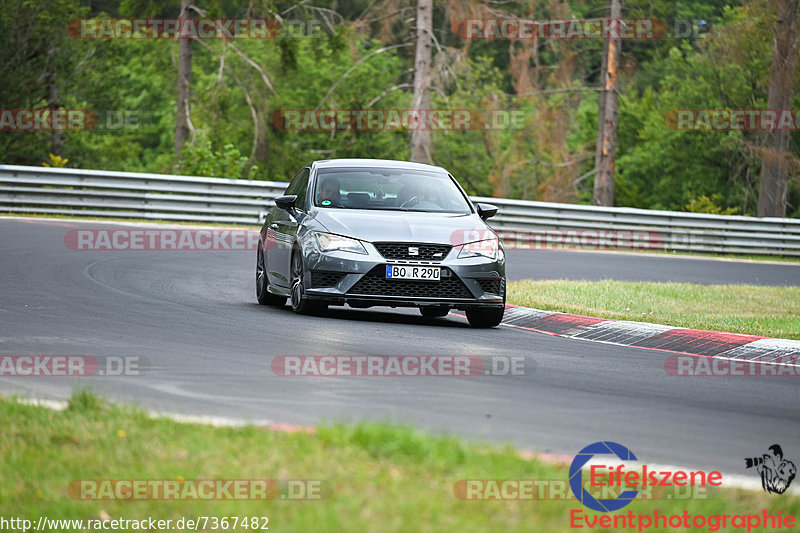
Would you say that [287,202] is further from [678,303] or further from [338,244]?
[678,303]

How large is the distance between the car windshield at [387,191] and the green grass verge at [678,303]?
1766 mm

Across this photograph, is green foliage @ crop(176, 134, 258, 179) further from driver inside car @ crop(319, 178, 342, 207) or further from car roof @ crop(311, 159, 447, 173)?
driver inside car @ crop(319, 178, 342, 207)

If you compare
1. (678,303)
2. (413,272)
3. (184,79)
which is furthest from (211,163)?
(413,272)

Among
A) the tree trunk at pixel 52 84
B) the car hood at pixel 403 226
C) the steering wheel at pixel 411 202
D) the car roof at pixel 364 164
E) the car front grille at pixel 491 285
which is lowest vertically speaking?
the car front grille at pixel 491 285

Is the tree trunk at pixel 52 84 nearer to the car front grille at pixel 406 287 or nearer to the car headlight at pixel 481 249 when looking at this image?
the car headlight at pixel 481 249

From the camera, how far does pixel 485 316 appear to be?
41.2 ft

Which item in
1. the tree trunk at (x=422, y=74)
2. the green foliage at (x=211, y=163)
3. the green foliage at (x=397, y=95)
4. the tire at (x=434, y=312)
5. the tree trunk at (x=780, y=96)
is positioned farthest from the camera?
the green foliage at (x=397, y=95)

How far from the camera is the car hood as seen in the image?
12.0 meters

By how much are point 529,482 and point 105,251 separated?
15.1 meters

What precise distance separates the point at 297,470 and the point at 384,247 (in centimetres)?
675

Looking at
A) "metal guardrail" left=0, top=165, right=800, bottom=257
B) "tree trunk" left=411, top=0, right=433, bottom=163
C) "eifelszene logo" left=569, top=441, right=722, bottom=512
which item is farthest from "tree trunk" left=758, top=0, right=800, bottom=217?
"eifelszene logo" left=569, top=441, right=722, bottom=512

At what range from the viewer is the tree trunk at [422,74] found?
34.7 m

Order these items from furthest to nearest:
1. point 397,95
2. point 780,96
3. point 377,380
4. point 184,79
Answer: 1. point 397,95
2. point 184,79
3. point 780,96
4. point 377,380

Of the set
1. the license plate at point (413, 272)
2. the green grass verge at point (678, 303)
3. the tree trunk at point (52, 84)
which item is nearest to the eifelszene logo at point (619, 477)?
the license plate at point (413, 272)
